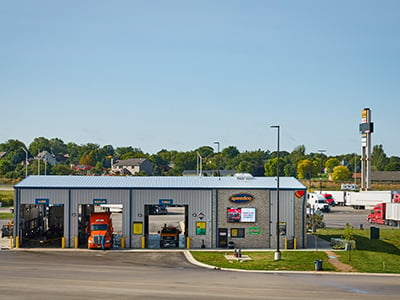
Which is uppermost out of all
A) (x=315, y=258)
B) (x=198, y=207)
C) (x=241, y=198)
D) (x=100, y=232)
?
(x=241, y=198)

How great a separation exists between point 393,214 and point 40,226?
1766 inches

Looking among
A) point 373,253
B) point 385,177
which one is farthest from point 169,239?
point 385,177

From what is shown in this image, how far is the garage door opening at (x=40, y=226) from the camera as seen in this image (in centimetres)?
4705

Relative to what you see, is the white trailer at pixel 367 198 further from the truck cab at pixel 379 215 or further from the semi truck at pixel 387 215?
the semi truck at pixel 387 215

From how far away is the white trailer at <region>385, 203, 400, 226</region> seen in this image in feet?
218

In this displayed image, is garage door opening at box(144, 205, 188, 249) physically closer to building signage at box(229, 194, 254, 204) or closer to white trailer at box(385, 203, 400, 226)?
building signage at box(229, 194, 254, 204)

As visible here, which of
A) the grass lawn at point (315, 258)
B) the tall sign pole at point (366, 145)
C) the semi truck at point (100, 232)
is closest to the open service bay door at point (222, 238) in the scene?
the grass lawn at point (315, 258)

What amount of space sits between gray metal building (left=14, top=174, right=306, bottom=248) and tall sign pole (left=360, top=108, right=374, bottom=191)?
6637cm

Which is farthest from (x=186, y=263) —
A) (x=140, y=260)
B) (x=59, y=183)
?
(x=59, y=183)

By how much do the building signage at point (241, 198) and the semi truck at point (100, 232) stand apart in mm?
11316

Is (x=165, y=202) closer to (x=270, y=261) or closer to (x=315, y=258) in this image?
(x=270, y=261)

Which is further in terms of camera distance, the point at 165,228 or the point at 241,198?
the point at 165,228

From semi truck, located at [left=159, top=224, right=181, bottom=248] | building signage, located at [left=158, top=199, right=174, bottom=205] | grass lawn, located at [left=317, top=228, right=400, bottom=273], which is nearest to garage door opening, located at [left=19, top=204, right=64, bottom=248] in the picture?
semi truck, located at [left=159, top=224, right=181, bottom=248]

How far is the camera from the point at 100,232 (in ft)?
144
